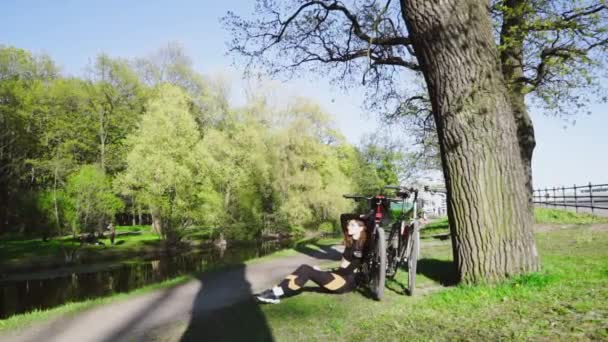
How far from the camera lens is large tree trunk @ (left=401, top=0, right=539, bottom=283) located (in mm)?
5359

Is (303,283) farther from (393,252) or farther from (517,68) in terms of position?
(517,68)

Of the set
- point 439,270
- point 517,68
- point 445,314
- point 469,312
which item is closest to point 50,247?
point 439,270

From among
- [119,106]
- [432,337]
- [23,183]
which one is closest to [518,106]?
[432,337]

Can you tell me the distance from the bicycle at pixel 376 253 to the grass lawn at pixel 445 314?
0.27m

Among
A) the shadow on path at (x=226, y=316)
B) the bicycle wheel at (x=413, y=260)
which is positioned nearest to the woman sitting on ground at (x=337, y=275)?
the shadow on path at (x=226, y=316)

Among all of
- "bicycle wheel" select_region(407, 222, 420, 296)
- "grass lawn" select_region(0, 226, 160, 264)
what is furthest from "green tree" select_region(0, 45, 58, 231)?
"bicycle wheel" select_region(407, 222, 420, 296)

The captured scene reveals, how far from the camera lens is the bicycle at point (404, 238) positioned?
6.00 m

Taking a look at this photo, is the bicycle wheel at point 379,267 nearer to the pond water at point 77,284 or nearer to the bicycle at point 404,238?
the bicycle at point 404,238

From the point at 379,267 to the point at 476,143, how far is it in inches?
77.7

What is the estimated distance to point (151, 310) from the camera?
6652 mm

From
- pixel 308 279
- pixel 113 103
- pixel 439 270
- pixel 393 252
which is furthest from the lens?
pixel 113 103

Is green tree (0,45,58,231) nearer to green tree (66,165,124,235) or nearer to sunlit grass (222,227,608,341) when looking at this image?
green tree (66,165,124,235)

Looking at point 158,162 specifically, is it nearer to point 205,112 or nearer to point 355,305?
point 205,112

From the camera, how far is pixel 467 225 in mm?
5477
